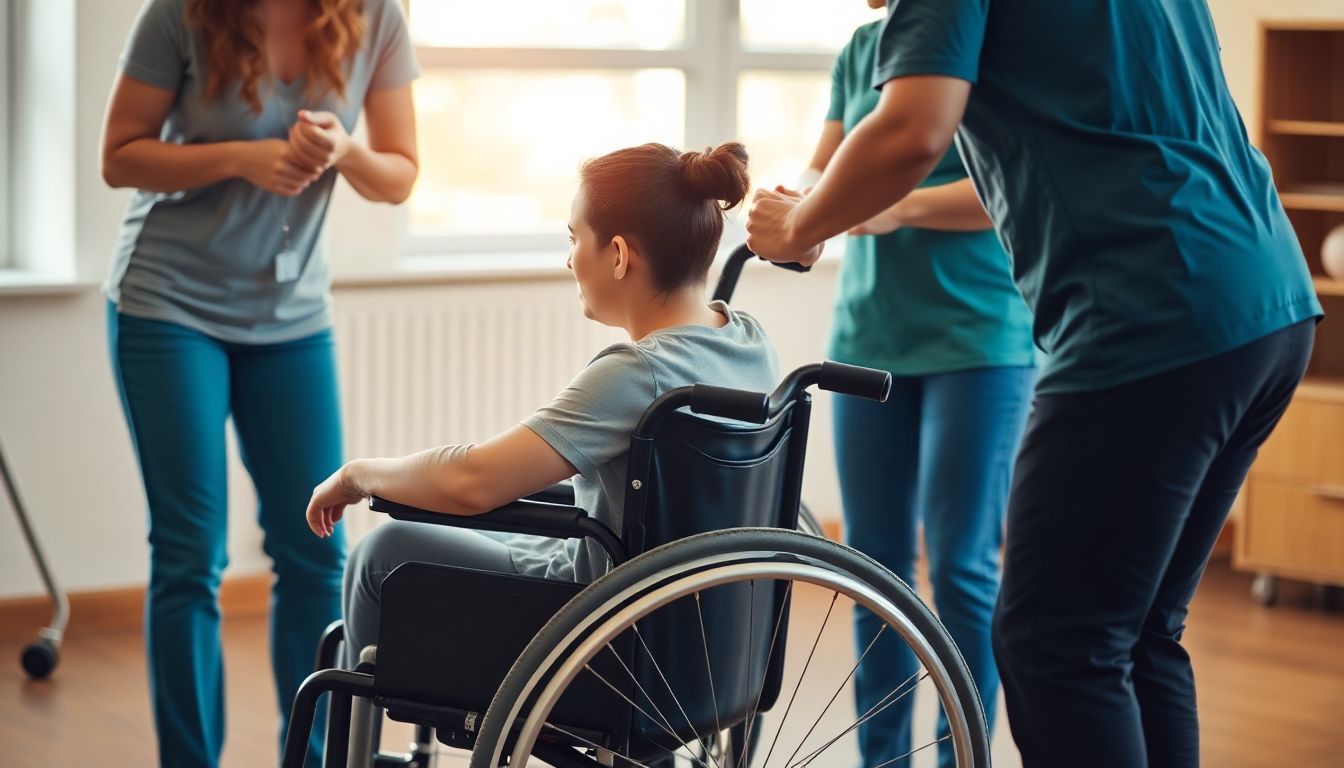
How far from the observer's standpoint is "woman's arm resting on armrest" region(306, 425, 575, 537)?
168 centimetres

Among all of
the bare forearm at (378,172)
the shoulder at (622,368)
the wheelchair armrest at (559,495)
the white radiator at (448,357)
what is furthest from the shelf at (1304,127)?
the shoulder at (622,368)

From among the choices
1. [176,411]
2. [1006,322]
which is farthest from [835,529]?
[176,411]

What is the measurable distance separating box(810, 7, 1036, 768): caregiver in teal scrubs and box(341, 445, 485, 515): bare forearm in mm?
803

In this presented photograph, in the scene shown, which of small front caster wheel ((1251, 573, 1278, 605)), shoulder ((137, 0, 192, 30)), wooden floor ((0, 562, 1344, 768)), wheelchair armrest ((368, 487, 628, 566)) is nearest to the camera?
wheelchair armrest ((368, 487, 628, 566))

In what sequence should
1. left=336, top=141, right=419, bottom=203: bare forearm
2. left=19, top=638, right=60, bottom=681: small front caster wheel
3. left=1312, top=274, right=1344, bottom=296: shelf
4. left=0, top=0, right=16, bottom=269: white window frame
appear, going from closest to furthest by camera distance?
left=336, top=141, right=419, bottom=203: bare forearm < left=19, top=638, right=60, bottom=681: small front caster wheel < left=0, top=0, right=16, bottom=269: white window frame < left=1312, top=274, right=1344, bottom=296: shelf

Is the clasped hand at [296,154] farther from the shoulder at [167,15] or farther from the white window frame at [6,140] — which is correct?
the white window frame at [6,140]

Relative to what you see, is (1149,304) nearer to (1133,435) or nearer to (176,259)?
(1133,435)

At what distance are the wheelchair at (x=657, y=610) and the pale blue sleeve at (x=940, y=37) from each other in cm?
32

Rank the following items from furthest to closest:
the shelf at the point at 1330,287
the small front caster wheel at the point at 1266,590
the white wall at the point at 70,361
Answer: the small front caster wheel at the point at 1266,590 → the shelf at the point at 1330,287 → the white wall at the point at 70,361

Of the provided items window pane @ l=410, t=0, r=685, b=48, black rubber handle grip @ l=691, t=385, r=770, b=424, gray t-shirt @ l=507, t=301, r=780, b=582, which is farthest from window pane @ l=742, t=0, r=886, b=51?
black rubber handle grip @ l=691, t=385, r=770, b=424

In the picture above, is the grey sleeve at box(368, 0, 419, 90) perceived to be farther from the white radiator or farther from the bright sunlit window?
the bright sunlit window

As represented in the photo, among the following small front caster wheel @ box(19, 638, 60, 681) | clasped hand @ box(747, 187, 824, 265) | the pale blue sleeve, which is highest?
the pale blue sleeve

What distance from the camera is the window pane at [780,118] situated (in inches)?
176

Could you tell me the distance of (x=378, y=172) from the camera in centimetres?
243
